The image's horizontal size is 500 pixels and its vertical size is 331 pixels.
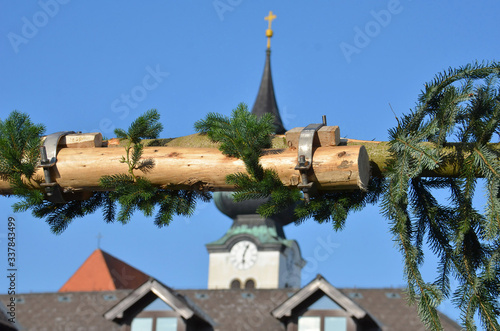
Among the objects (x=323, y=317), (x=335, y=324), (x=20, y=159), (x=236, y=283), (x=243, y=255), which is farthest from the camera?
(x=243, y=255)

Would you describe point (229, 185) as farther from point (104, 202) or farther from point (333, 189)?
point (104, 202)

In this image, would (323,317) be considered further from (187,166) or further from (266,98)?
(266,98)

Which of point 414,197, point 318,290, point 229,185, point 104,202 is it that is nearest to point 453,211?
point 414,197

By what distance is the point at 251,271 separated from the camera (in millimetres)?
44625

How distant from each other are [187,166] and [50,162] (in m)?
0.62

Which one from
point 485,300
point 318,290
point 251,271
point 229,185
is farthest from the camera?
point 251,271

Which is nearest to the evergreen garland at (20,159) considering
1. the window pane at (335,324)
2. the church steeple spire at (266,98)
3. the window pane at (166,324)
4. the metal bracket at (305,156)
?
the metal bracket at (305,156)

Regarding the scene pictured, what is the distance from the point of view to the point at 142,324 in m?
17.9

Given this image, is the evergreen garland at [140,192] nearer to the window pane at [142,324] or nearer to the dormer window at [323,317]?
the dormer window at [323,317]

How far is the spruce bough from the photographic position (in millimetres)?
3779

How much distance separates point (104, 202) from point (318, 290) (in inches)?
526

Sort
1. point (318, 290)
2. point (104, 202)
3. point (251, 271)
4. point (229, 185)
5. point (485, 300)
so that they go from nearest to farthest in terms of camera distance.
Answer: point (485, 300) < point (229, 185) < point (104, 202) < point (318, 290) < point (251, 271)

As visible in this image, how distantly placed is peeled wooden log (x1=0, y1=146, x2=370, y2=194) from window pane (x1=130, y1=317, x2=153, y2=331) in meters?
14.0

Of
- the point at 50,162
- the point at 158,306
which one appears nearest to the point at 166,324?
the point at 158,306
